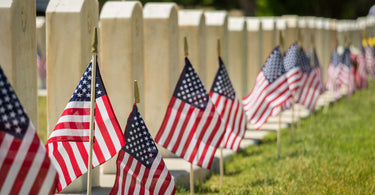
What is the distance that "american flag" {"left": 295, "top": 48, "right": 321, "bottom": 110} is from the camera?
1362cm

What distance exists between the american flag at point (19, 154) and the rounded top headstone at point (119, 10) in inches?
145

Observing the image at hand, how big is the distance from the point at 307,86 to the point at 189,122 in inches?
250

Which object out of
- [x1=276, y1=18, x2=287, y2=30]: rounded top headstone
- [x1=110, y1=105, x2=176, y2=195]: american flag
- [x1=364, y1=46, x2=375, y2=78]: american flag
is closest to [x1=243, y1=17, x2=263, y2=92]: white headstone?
[x1=276, y1=18, x2=287, y2=30]: rounded top headstone

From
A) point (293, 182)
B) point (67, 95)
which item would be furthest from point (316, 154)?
point (67, 95)

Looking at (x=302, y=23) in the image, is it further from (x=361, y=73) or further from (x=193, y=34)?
(x=193, y=34)

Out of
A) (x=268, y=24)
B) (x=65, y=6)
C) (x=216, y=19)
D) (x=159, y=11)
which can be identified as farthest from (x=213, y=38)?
(x=65, y=6)

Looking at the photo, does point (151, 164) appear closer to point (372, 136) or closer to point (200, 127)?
point (200, 127)

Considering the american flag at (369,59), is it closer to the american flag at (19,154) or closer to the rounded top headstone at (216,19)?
the rounded top headstone at (216,19)

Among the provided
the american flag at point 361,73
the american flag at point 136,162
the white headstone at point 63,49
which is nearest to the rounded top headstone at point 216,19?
the white headstone at point 63,49

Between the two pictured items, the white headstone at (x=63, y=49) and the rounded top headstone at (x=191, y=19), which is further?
the rounded top headstone at (x=191, y=19)

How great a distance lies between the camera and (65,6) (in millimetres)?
7762

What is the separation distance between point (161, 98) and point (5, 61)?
391 centimetres

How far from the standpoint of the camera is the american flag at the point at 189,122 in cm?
773

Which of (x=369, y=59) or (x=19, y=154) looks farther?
(x=369, y=59)
